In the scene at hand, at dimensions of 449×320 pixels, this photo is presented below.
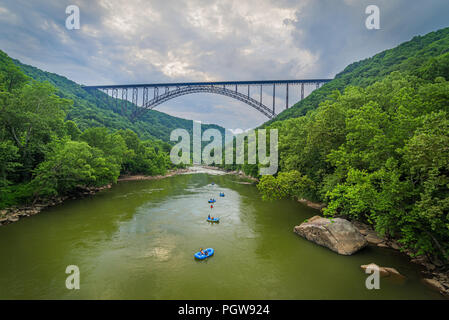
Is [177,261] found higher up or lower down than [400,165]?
lower down

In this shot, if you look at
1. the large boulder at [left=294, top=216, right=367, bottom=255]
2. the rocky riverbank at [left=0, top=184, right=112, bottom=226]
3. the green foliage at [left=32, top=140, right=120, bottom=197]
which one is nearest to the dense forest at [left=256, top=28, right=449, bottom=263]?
the large boulder at [left=294, top=216, right=367, bottom=255]

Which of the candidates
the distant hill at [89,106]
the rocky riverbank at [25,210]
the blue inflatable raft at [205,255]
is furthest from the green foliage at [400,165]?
the distant hill at [89,106]

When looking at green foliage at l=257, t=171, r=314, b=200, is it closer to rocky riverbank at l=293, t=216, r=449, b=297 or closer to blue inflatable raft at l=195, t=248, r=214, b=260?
rocky riverbank at l=293, t=216, r=449, b=297

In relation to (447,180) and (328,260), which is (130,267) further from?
(447,180)

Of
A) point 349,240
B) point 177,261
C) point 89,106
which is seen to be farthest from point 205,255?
point 89,106

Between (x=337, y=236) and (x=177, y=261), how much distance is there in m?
8.58

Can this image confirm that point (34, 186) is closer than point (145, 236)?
No

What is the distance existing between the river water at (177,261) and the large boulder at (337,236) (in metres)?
0.38

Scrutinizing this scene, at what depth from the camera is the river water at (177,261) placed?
298 inches

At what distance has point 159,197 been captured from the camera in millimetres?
23906

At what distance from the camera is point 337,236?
10992mm

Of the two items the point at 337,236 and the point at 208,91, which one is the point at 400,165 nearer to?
the point at 337,236

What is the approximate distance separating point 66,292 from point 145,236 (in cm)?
524
